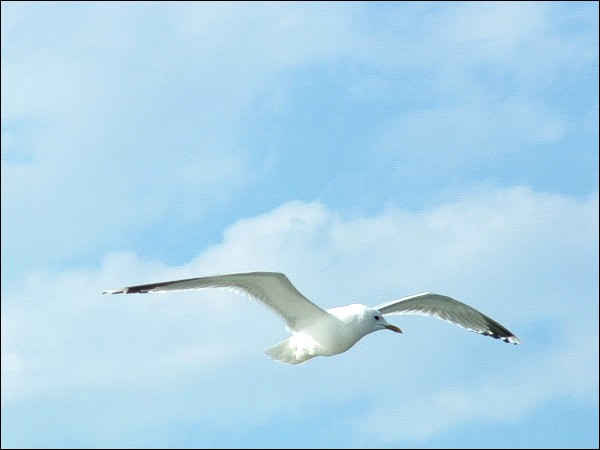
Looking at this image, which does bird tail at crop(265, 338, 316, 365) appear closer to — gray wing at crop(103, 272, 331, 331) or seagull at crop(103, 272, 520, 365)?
seagull at crop(103, 272, 520, 365)

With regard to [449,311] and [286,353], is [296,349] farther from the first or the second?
[449,311]

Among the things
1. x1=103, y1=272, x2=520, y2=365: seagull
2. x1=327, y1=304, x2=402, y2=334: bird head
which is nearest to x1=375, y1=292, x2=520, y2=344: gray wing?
x1=327, y1=304, x2=402, y2=334: bird head

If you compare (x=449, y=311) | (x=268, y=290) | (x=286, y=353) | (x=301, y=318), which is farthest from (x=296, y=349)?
(x=449, y=311)

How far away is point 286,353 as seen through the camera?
468 inches

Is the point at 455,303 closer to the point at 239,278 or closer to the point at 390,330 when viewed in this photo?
the point at 390,330

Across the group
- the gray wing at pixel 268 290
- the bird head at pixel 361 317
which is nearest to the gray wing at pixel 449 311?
the bird head at pixel 361 317

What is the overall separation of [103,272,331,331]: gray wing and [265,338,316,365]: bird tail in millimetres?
238

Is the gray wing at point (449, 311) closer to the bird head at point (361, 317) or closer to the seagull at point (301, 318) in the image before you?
the bird head at point (361, 317)

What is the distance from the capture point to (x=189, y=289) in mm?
10445

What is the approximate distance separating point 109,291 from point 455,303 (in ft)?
19.9

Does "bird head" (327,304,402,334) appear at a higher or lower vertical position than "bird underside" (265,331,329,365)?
higher

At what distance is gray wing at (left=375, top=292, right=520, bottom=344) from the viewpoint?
14164 mm

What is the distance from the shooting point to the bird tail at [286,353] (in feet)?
38.9

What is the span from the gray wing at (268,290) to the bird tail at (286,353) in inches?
9.4
